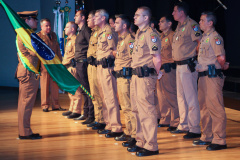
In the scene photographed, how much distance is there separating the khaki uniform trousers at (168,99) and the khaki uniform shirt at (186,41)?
0.69 metres

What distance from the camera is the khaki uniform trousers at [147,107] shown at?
473 centimetres

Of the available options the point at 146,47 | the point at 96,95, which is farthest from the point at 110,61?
the point at 146,47

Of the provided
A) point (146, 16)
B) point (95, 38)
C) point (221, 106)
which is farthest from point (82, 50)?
point (221, 106)

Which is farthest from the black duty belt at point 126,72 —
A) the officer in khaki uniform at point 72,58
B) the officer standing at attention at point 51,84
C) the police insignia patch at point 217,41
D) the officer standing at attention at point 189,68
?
the officer standing at attention at point 51,84

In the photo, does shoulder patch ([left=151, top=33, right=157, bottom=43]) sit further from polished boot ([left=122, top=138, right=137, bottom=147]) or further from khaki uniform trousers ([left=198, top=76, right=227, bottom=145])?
polished boot ([left=122, top=138, right=137, bottom=147])

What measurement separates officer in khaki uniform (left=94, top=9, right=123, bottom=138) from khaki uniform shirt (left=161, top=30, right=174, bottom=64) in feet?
2.94

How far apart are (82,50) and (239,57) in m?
4.76

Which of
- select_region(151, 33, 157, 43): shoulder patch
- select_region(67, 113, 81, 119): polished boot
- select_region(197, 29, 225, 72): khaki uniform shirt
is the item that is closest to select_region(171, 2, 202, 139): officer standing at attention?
select_region(197, 29, 225, 72): khaki uniform shirt

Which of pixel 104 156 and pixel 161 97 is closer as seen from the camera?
pixel 104 156

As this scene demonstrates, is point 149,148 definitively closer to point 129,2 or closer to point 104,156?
point 104,156

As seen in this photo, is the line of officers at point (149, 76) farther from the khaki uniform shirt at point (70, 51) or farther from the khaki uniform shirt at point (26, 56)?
the khaki uniform shirt at point (26, 56)

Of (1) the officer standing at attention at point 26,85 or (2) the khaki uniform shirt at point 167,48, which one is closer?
(1) the officer standing at attention at point 26,85

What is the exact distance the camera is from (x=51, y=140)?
5758 mm

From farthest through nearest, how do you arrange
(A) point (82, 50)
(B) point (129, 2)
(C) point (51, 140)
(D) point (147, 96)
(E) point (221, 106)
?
(B) point (129, 2) → (A) point (82, 50) → (C) point (51, 140) → (E) point (221, 106) → (D) point (147, 96)
